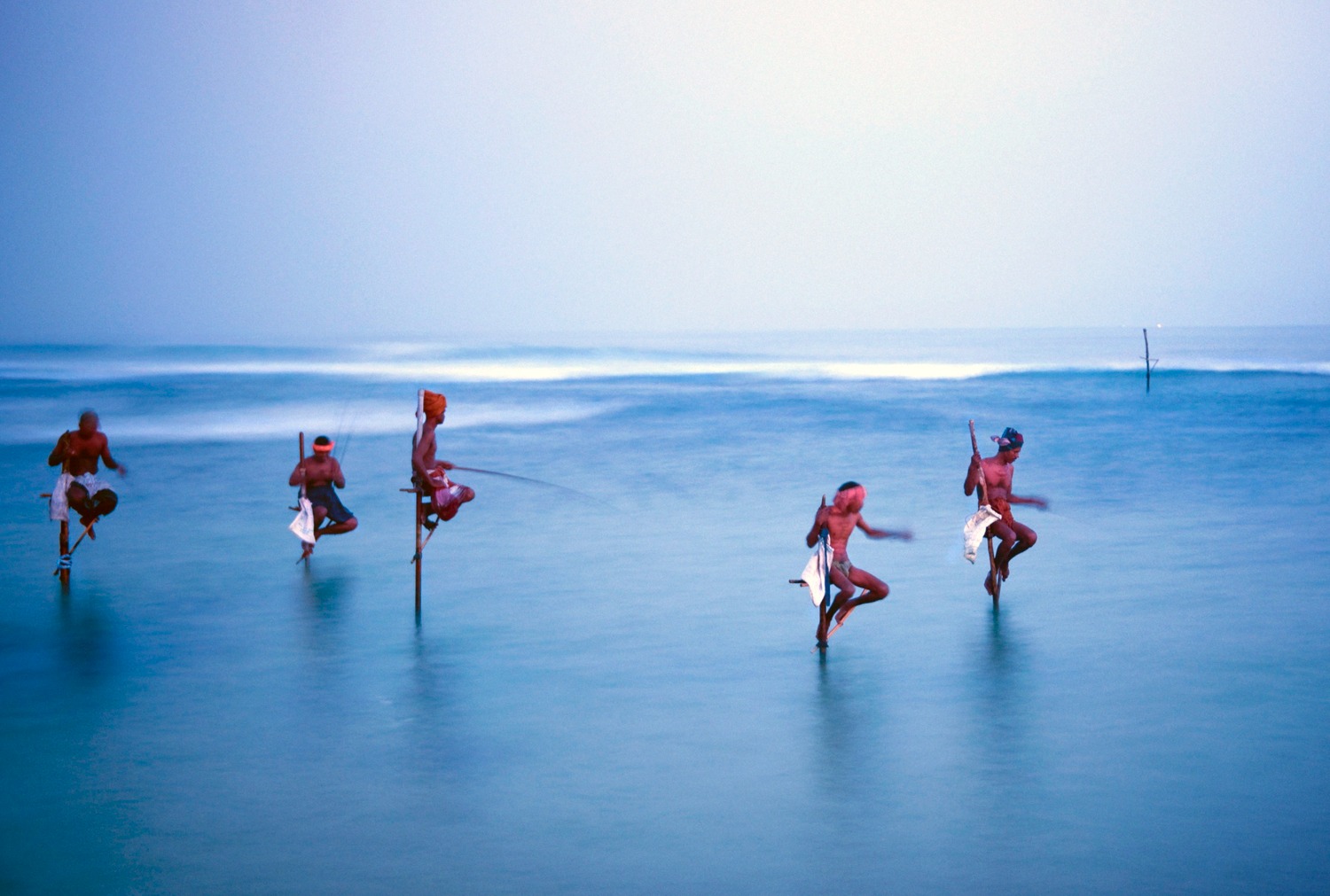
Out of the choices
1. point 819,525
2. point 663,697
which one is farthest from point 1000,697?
point 663,697

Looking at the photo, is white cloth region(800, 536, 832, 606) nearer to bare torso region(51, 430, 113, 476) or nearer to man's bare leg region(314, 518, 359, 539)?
man's bare leg region(314, 518, 359, 539)

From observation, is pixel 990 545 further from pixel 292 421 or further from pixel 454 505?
pixel 292 421

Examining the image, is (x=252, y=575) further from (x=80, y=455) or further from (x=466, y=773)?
(x=466, y=773)

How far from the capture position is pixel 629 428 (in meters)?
30.9

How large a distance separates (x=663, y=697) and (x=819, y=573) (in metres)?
1.56

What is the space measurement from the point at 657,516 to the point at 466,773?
9554 millimetres

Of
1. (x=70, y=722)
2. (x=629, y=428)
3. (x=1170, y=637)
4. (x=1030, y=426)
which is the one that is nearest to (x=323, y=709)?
(x=70, y=722)

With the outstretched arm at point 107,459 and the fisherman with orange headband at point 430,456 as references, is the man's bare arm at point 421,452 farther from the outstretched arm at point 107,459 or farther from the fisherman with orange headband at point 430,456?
the outstretched arm at point 107,459

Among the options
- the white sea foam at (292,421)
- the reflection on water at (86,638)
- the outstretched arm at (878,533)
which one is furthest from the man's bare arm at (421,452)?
the white sea foam at (292,421)

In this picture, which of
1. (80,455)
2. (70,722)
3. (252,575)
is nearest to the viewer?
(70,722)

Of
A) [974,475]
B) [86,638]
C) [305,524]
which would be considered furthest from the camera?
[305,524]

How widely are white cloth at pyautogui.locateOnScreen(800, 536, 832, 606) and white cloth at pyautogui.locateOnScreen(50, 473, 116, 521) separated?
250 inches

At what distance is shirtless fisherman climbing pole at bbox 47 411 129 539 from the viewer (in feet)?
39.1

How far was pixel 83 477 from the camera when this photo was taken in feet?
39.5
